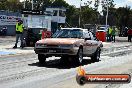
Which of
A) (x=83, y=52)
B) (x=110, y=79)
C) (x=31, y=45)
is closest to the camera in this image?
(x=110, y=79)

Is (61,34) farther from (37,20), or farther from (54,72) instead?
(37,20)

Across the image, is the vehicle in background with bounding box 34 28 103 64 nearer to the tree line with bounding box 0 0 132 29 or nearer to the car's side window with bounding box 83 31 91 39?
the car's side window with bounding box 83 31 91 39

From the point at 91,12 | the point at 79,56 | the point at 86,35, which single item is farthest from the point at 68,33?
the point at 91,12

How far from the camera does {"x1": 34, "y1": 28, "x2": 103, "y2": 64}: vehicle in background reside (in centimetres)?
1580

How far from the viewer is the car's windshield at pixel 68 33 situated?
17281 mm

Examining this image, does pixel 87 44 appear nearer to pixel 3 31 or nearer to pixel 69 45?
pixel 69 45

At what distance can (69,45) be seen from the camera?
15750mm

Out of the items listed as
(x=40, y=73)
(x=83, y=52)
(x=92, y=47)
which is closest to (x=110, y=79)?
(x=40, y=73)

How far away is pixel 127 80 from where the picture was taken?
167 inches

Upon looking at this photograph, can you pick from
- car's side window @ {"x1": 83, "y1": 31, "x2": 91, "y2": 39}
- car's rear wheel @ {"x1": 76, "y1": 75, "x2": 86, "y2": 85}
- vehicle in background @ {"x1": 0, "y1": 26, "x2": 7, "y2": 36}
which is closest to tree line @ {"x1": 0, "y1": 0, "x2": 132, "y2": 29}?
vehicle in background @ {"x1": 0, "y1": 26, "x2": 7, "y2": 36}

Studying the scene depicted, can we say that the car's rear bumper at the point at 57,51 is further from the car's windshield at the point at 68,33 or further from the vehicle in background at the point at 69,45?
the car's windshield at the point at 68,33

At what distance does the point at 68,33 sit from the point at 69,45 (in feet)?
5.83

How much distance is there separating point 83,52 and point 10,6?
93.7 m

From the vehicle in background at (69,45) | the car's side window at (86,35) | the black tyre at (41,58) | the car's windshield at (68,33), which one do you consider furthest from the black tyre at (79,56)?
the black tyre at (41,58)
